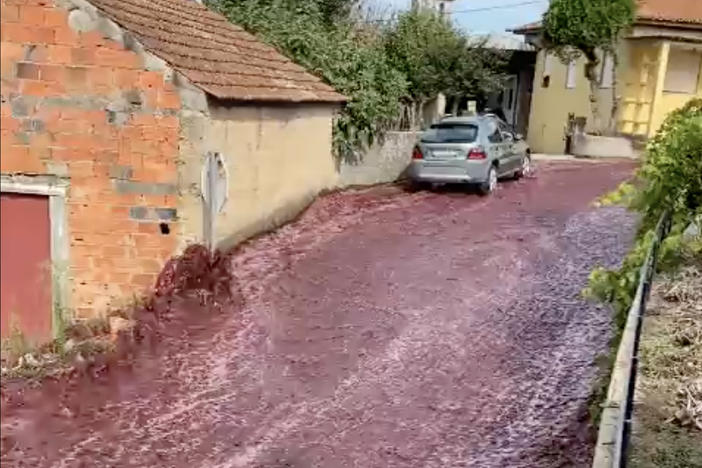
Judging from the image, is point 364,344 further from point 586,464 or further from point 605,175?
point 605,175

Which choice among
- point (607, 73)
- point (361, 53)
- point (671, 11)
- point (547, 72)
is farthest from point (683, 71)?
point (361, 53)

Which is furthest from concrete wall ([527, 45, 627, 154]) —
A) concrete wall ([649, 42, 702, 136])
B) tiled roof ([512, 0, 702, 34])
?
concrete wall ([649, 42, 702, 136])

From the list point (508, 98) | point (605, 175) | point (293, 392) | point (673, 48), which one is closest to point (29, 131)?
point (293, 392)

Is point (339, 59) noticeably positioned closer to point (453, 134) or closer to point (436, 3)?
point (453, 134)

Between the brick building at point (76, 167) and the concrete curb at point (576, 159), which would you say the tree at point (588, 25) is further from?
the brick building at point (76, 167)

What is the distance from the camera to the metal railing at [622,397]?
347cm

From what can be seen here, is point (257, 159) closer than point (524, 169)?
Yes

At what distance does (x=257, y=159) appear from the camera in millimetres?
7219

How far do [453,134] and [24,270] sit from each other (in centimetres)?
1517

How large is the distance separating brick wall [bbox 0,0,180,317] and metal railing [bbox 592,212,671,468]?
8.86 feet

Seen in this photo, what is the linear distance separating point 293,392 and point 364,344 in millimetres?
1375

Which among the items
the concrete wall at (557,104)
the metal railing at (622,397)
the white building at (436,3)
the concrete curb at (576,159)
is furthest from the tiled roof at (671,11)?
the metal railing at (622,397)

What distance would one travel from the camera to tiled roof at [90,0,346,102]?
2.72 meters

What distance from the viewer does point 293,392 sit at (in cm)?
588
